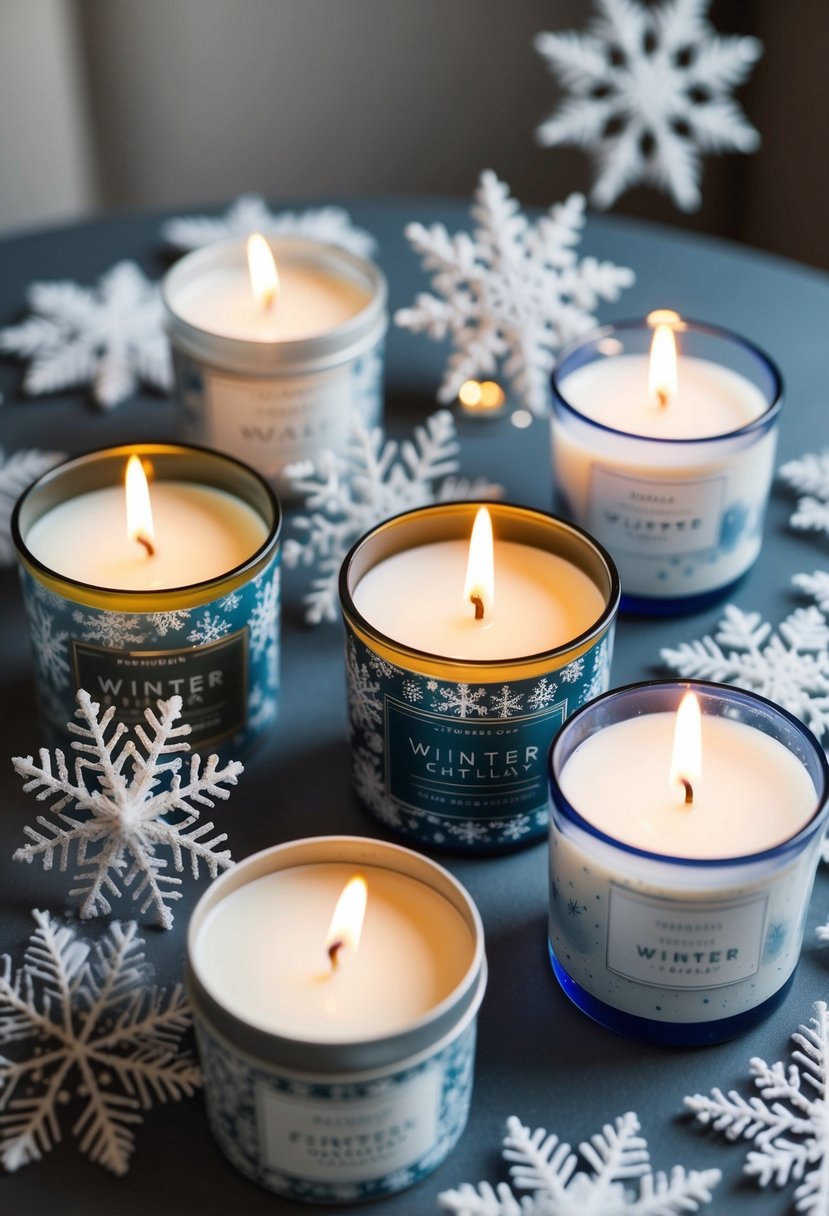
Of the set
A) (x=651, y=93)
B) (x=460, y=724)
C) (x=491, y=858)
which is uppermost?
(x=651, y=93)

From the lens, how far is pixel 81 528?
995 mm

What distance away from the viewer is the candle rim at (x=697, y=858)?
72cm

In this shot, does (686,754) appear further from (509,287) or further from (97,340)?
(97,340)

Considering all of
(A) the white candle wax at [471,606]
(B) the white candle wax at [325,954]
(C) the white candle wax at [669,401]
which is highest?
(C) the white candle wax at [669,401]

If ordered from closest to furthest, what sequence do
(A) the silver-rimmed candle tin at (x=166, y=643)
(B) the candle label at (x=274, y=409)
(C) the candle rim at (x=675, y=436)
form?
(A) the silver-rimmed candle tin at (x=166, y=643) → (C) the candle rim at (x=675, y=436) → (B) the candle label at (x=274, y=409)

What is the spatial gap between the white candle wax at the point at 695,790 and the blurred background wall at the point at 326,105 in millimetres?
1333

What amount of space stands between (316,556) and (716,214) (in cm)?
131

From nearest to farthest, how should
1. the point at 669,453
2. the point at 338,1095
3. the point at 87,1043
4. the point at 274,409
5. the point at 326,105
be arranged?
the point at 338,1095 → the point at 87,1043 → the point at 669,453 → the point at 274,409 → the point at 326,105

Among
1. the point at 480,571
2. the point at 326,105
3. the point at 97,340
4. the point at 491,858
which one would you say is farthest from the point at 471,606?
the point at 326,105

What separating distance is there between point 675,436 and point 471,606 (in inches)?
9.2

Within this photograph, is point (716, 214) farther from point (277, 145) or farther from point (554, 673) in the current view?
point (554, 673)

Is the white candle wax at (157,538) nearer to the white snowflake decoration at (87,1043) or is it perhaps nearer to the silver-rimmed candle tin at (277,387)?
the silver-rimmed candle tin at (277,387)

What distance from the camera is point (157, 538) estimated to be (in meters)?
0.99

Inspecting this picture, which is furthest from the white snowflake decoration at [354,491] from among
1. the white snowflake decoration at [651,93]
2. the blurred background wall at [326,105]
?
the blurred background wall at [326,105]
